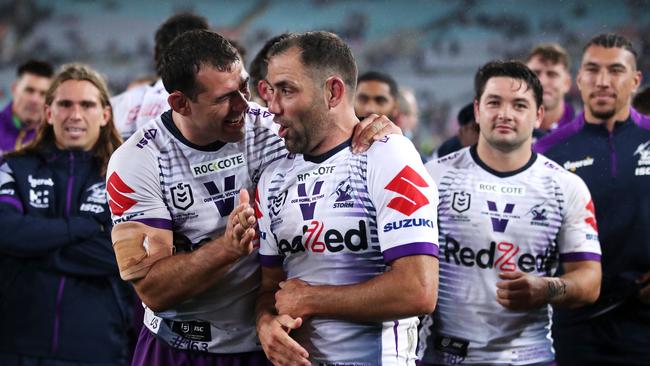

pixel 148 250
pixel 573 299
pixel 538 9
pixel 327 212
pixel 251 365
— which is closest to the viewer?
pixel 327 212

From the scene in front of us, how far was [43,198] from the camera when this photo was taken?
191 inches

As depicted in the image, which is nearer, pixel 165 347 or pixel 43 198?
pixel 165 347

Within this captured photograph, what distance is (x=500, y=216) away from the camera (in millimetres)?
4363

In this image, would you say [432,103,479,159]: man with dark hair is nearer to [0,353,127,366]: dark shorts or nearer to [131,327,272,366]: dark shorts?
[131,327,272,366]: dark shorts

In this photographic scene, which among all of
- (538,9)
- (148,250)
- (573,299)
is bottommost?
(573,299)

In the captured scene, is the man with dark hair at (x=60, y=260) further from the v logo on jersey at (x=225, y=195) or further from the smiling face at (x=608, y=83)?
the smiling face at (x=608, y=83)

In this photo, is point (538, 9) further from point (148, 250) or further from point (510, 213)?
point (148, 250)

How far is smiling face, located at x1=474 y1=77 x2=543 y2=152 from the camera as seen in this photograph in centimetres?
450

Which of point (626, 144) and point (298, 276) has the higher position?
point (626, 144)

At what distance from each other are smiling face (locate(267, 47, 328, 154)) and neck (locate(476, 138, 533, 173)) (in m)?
1.56

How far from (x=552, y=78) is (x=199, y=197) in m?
4.14

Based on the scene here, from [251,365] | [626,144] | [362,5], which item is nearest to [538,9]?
[362,5]

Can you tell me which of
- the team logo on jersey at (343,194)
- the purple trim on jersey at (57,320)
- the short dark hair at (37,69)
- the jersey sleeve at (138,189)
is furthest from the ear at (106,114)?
the short dark hair at (37,69)

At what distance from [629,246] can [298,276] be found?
8.27 ft
